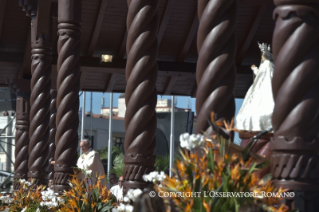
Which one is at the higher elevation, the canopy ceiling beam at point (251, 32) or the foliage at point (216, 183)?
the canopy ceiling beam at point (251, 32)

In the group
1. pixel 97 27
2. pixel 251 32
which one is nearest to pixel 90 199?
pixel 97 27

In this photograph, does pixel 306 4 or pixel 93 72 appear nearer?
pixel 306 4

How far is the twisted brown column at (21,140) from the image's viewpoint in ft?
45.8

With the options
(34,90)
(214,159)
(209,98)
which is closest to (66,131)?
(34,90)

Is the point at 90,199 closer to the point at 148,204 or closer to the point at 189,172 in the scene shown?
the point at 189,172

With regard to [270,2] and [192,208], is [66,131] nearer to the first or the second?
[270,2]

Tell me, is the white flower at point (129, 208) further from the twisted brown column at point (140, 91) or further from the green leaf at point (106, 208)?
the green leaf at point (106, 208)

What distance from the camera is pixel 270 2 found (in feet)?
36.0

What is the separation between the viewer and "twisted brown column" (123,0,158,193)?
5.67m

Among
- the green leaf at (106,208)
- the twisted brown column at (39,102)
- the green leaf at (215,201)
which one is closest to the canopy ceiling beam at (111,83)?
the twisted brown column at (39,102)

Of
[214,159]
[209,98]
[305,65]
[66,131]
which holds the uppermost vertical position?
[305,65]

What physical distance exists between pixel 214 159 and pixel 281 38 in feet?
2.63

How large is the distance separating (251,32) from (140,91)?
808 cm

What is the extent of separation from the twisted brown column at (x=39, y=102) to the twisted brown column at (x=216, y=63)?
7.11 metres
